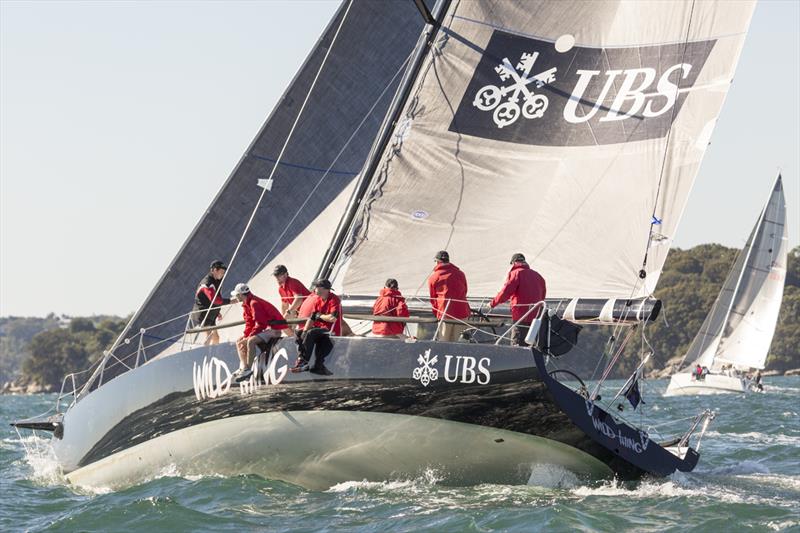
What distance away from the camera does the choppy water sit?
34.1ft

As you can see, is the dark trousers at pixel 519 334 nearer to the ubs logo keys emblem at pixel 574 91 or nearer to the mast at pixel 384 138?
the ubs logo keys emblem at pixel 574 91

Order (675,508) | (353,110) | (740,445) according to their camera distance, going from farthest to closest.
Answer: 1. (740,445)
2. (353,110)
3. (675,508)

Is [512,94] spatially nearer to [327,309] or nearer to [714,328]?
[327,309]

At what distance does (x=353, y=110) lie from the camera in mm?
16250

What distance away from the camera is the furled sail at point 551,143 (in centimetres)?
1282

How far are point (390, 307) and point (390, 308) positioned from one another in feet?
0.04

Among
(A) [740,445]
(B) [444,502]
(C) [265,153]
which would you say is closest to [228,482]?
(B) [444,502]

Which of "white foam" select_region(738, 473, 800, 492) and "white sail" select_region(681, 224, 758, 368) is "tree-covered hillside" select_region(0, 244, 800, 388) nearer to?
"white sail" select_region(681, 224, 758, 368)

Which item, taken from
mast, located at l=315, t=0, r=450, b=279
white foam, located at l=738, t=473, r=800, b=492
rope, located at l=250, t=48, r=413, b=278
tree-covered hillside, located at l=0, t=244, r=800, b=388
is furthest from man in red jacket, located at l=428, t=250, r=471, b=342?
tree-covered hillside, located at l=0, t=244, r=800, b=388

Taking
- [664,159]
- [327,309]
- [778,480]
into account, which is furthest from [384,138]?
[778,480]

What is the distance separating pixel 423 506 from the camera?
11.0 meters

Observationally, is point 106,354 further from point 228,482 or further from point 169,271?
point 228,482

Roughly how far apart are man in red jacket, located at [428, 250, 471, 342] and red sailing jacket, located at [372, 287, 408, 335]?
0.38 m

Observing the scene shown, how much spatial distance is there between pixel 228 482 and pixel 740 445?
8.37 meters
